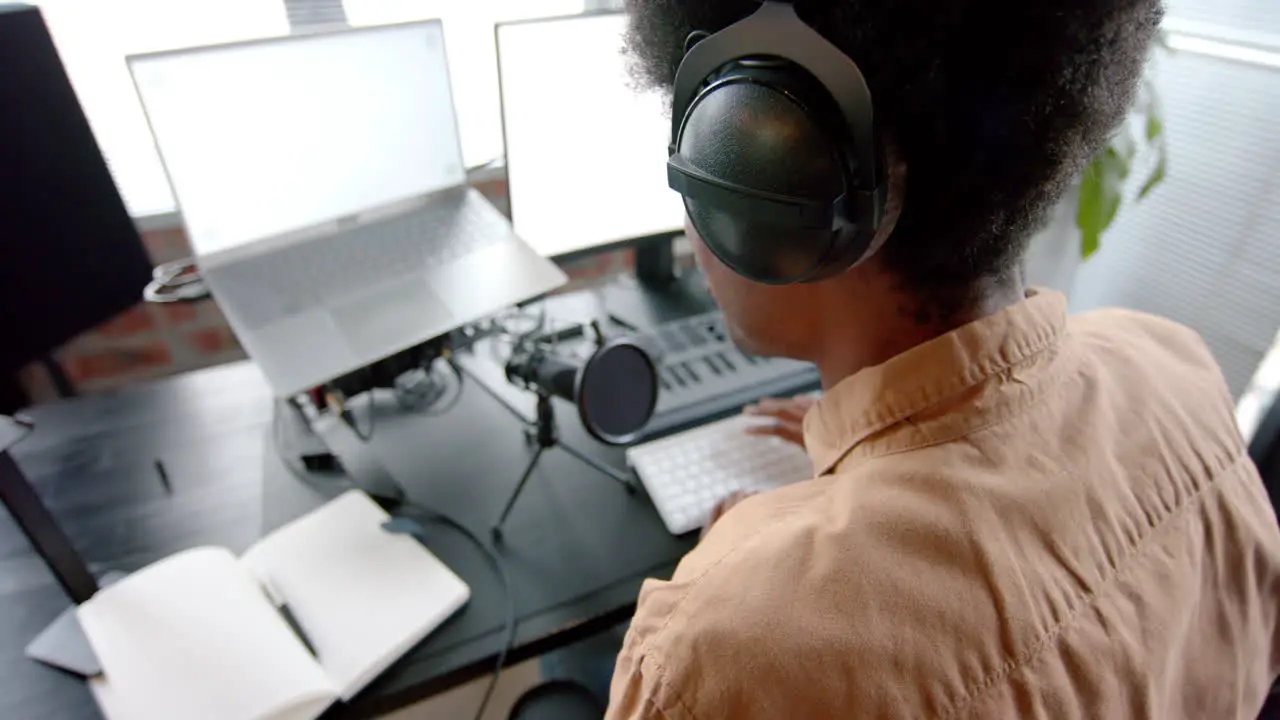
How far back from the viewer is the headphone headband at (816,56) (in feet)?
1.33

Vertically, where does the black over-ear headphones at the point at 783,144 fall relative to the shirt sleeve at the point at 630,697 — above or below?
above

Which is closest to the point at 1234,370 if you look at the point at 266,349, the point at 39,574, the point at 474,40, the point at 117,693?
the point at 474,40

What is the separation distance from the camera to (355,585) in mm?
729

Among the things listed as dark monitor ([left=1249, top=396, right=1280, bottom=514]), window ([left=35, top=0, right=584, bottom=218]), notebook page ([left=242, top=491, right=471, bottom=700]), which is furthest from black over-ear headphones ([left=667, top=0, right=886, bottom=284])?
dark monitor ([left=1249, top=396, right=1280, bottom=514])

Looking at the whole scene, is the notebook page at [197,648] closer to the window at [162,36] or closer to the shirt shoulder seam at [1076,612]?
the shirt shoulder seam at [1076,612]

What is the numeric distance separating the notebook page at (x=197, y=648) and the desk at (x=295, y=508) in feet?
0.16

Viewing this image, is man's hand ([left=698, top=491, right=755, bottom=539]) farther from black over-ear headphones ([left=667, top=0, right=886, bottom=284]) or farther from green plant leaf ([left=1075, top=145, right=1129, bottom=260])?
green plant leaf ([left=1075, top=145, right=1129, bottom=260])

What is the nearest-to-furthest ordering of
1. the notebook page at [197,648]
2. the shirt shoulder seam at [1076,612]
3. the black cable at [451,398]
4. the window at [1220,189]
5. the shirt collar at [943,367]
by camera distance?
the shirt shoulder seam at [1076,612] < the shirt collar at [943,367] < the notebook page at [197,648] < the black cable at [451,398] < the window at [1220,189]

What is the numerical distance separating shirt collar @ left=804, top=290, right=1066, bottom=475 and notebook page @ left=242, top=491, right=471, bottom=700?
1.44 ft

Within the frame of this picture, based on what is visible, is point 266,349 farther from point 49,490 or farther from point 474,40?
point 474,40

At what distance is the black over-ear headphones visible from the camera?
1.36 feet

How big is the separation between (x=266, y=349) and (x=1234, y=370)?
1.74 m

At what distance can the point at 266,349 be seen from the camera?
0.85 metres

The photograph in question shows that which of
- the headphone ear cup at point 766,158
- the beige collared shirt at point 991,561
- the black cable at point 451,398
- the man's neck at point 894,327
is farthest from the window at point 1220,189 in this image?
the black cable at point 451,398
